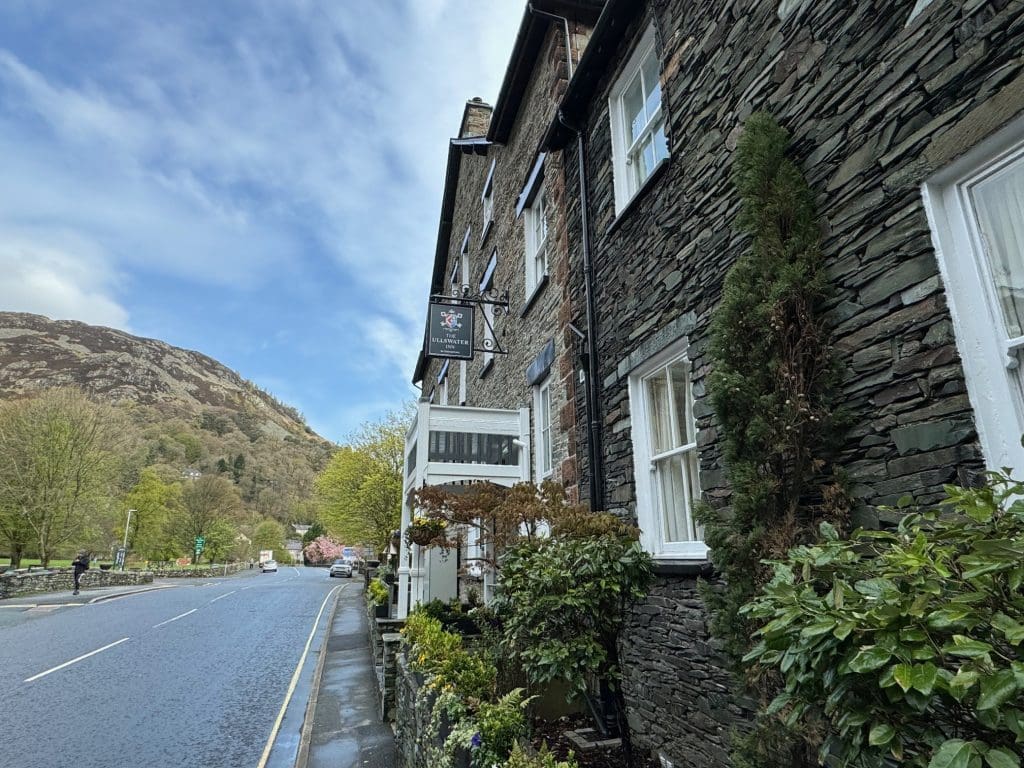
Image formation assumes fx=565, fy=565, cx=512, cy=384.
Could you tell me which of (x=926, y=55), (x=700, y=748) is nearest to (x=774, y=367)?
(x=926, y=55)

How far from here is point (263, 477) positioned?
116312 mm

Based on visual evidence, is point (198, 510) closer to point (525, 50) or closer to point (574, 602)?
point (525, 50)

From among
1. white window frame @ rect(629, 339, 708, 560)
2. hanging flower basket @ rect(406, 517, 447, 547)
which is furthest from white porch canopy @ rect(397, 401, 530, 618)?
white window frame @ rect(629, 339, 708, 560)

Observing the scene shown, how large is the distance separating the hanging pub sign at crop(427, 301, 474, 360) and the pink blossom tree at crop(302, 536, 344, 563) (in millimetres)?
70248

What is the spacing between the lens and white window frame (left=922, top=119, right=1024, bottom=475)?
254 cm

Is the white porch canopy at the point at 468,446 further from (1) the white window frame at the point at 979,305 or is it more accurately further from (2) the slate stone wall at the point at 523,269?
(1) the white window frame at the point at 979,305

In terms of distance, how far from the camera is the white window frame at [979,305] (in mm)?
2541

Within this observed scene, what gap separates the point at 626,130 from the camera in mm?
6656

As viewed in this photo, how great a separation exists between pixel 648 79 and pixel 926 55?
375 cm

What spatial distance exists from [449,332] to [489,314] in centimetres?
132

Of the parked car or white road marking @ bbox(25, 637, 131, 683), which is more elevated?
white road marking @ bbox(25, 637, 131, 683)

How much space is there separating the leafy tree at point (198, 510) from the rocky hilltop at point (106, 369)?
10110 cm

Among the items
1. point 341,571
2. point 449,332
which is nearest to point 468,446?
point 449,332

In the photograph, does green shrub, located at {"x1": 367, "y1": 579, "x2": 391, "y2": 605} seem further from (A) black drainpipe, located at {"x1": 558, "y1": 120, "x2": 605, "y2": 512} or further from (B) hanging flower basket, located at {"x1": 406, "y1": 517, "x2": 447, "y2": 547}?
(A) black drainpipe, located at {"x1": 558, "y1": 120, "x2": 605, "y2": 512}
